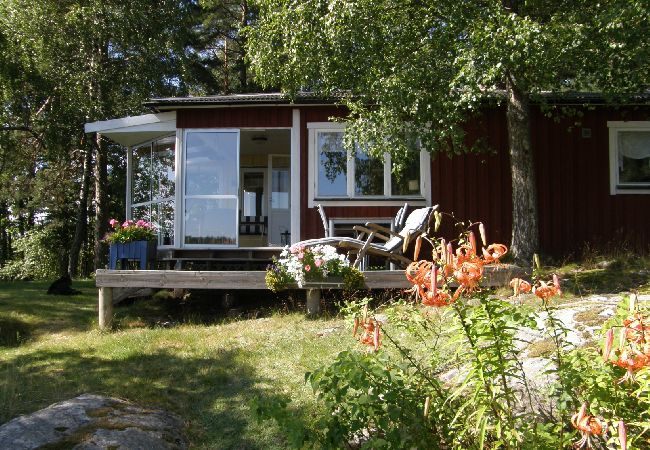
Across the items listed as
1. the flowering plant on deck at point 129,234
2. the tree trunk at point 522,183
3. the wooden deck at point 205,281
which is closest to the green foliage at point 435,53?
the tree trunk at point 522,183

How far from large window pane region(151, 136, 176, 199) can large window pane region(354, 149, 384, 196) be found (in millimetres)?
3414

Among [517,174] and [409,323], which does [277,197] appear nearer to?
[517,174]

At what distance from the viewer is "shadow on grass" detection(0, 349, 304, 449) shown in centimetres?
447

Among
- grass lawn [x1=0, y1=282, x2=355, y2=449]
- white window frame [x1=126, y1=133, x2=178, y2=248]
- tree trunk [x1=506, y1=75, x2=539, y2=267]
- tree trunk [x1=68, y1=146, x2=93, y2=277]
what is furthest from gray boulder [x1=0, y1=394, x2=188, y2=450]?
tree trunk [x1=68, y1=146, x2=93, y2=277]

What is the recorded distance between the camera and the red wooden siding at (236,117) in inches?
412

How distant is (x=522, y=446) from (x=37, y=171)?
20897mm

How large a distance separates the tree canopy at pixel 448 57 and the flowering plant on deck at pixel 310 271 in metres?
1.81

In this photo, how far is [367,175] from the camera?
10523mm

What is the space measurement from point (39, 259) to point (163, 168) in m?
11.7

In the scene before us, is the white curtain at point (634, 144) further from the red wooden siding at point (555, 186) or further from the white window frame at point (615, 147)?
the red wooden siding at point (555, 186)

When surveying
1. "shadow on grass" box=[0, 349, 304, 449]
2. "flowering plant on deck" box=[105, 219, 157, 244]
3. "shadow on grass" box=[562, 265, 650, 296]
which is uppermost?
"flowering plant on deck" box=[105, 219, 157, 244]

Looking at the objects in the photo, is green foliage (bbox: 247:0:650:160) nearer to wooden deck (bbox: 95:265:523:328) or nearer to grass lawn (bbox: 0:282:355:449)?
wooden deck (bbox: 95:265:523:328)

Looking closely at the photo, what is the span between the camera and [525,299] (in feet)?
21.8

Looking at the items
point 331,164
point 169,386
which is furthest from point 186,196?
point 169,386
